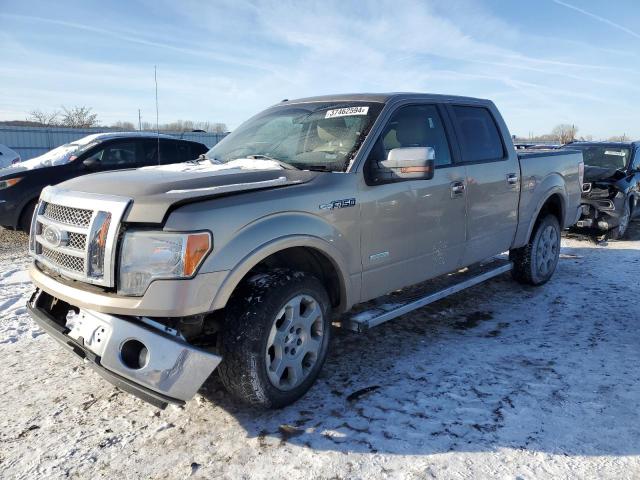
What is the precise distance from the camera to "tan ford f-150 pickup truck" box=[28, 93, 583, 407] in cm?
265

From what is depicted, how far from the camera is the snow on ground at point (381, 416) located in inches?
105

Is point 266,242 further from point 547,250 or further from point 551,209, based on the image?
point 551,209

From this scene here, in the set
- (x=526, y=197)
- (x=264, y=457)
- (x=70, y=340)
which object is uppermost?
(x=526, y=197)

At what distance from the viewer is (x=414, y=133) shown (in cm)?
416

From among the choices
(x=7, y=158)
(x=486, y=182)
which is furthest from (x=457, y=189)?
(x=7, y=158)

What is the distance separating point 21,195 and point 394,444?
711 centimetres

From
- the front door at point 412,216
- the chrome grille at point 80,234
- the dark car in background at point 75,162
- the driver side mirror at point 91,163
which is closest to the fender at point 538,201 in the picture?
the front door at point 412,216

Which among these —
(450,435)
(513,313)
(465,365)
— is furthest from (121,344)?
(513,313)

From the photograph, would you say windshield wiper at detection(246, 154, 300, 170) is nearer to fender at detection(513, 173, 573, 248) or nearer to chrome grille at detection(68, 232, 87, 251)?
chrome grille at detection(68, 232, 87, 251)

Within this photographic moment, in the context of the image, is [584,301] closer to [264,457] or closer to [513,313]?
[513,313]

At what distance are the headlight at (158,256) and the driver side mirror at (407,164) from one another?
Answer: 1.42 meters

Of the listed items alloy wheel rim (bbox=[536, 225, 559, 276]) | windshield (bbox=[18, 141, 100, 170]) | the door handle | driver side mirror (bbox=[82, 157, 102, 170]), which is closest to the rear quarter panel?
alloy wheel rim (bbox=[536, 225, 559, 276])

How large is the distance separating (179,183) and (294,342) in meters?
1.18

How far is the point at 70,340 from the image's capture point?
9.41 ft
